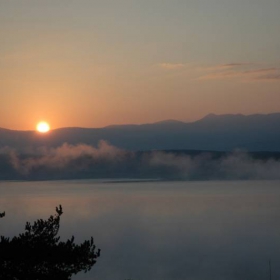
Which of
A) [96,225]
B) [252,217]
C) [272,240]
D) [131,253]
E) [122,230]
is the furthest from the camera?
[252,217]

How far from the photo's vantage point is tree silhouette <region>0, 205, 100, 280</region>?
42.0ft

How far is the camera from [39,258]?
12945mm

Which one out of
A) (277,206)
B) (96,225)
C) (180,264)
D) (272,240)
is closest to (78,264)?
(180,264)

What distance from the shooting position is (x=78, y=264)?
43.2 feet

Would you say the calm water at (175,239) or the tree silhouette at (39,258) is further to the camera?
the calm water at (175,239)

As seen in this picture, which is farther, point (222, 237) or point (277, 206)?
→ point (277, 206)

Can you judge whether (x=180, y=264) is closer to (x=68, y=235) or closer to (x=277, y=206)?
(x=68, y=235)

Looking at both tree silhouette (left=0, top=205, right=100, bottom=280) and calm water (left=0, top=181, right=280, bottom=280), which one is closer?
tree silhouette (left=0, top=205, right=100, bottom=280)

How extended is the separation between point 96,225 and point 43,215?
12.3 meters

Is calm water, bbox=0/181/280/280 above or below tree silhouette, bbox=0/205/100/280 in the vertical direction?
below

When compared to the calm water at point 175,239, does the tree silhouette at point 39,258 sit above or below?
above

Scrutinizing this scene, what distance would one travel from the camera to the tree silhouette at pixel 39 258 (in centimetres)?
1279

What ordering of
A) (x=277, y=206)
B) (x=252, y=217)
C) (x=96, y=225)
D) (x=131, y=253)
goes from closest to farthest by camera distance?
1. (x=131, y=253)
2. (x=96, y=225)
3. (x=252, y=217)
4. (x=277, y=206)

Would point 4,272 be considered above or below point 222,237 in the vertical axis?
above
